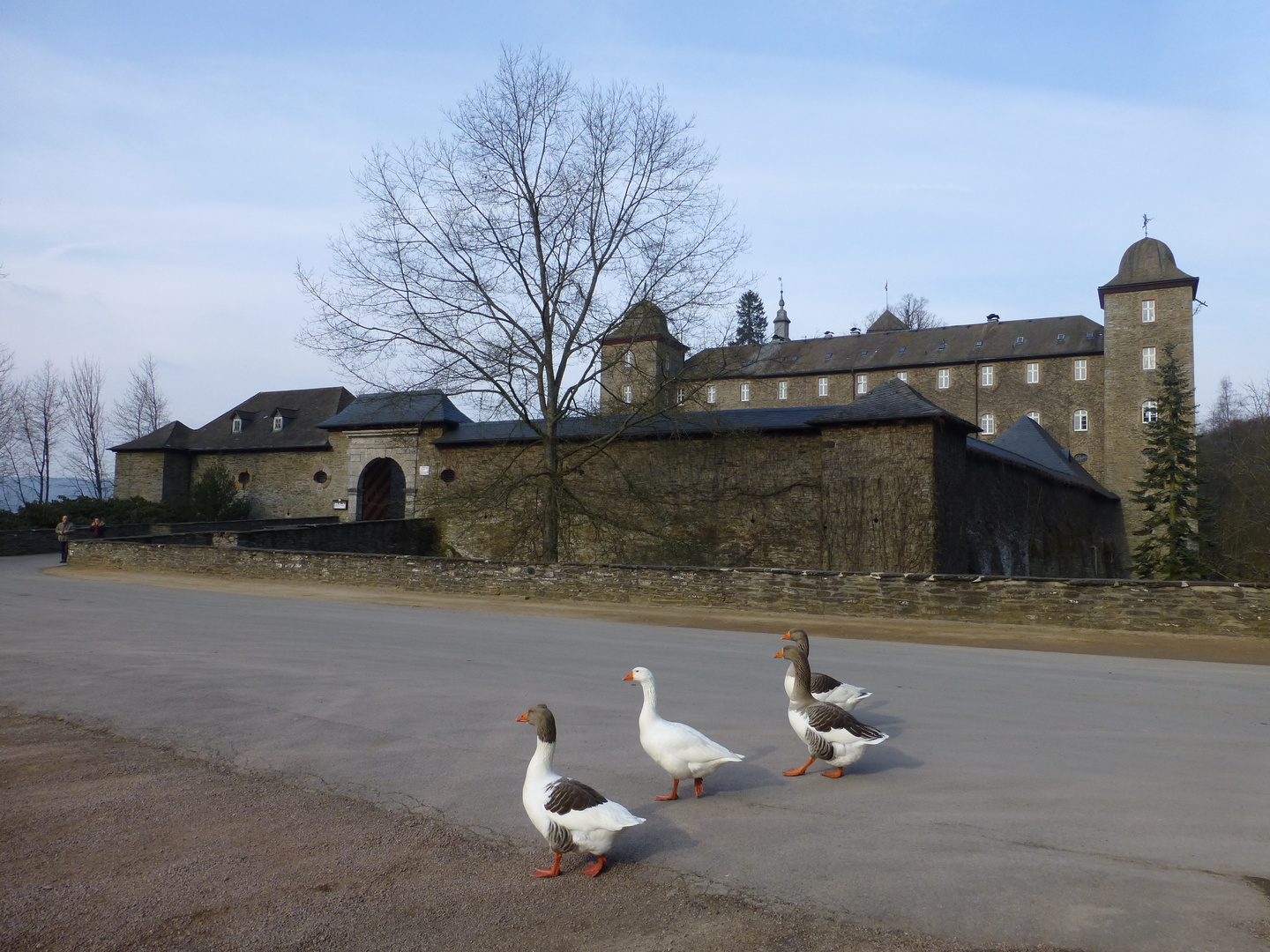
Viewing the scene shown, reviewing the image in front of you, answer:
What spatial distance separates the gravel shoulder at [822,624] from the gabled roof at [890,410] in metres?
8.85

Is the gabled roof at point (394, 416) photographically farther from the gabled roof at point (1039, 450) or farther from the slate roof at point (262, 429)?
the gabled roof at point (1039, 450)

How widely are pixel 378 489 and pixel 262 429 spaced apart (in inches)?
368

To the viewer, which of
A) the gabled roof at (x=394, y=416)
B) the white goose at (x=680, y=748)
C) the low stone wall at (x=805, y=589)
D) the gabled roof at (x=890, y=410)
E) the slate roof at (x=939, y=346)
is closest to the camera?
the white goose at (x=680, y=748)

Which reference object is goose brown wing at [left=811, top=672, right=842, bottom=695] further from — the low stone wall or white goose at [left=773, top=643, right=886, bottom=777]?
the low stone wall

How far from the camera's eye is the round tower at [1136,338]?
51.7 m

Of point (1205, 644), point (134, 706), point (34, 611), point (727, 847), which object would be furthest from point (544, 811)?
point (34, 611)

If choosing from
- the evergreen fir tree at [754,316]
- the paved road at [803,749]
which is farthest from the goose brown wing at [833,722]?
the evergreen fir tree at [754,316]

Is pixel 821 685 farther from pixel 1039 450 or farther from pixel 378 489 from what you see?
pixel 1039 450

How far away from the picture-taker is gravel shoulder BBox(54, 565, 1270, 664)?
13.4 m

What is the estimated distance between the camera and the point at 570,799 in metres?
4.14

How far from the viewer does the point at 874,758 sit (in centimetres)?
639

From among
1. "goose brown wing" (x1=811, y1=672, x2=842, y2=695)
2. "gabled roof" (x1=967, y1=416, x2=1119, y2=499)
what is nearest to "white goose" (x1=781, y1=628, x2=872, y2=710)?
"goose brown wing" (x1=811, y1=672, x2=842, y2=695)

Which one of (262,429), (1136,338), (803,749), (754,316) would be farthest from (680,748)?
(754,316)

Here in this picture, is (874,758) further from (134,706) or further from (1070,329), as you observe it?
(1070,329)
